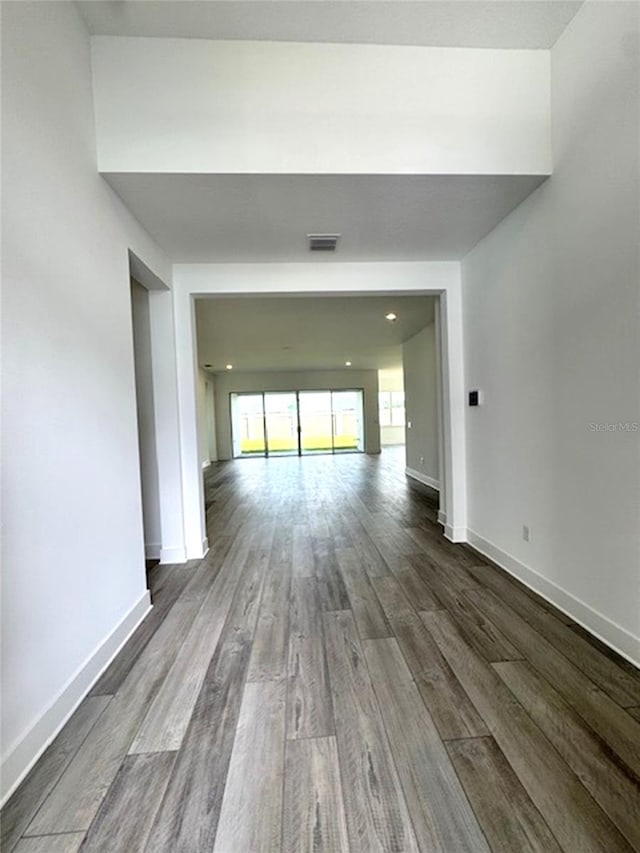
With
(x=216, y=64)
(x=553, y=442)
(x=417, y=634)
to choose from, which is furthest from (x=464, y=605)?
(x=216, y=64)

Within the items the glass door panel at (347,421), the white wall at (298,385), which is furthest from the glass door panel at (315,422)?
the white wall at (298,385)

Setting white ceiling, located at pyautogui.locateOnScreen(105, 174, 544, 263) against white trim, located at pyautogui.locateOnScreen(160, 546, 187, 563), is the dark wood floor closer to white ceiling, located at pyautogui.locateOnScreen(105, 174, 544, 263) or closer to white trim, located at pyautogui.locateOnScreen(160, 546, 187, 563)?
white trim, located at pyautogui.locateOnScreen(160, 546, 187, 563)

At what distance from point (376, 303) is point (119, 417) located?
356 cm

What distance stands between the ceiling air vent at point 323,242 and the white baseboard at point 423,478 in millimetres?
4095

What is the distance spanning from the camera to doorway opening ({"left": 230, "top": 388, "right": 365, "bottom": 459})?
11.8m

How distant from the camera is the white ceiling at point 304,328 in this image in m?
4.80

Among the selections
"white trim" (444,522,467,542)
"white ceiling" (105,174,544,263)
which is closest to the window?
"white trim" (444,522,467,542)

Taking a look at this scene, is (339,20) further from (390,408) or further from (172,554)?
A: (390,408)

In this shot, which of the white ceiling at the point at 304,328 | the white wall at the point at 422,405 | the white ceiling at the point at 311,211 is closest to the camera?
the white ceiling at the point at 311,211

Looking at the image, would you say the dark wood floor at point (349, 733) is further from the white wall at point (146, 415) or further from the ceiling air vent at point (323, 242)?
the ceiling air vent at point (323, 242)

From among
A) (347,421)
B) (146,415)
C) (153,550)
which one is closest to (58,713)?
(153,550)

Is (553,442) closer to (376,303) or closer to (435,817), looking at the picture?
(435,817)

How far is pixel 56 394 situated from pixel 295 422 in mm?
10222

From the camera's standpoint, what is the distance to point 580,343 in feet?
6.74
